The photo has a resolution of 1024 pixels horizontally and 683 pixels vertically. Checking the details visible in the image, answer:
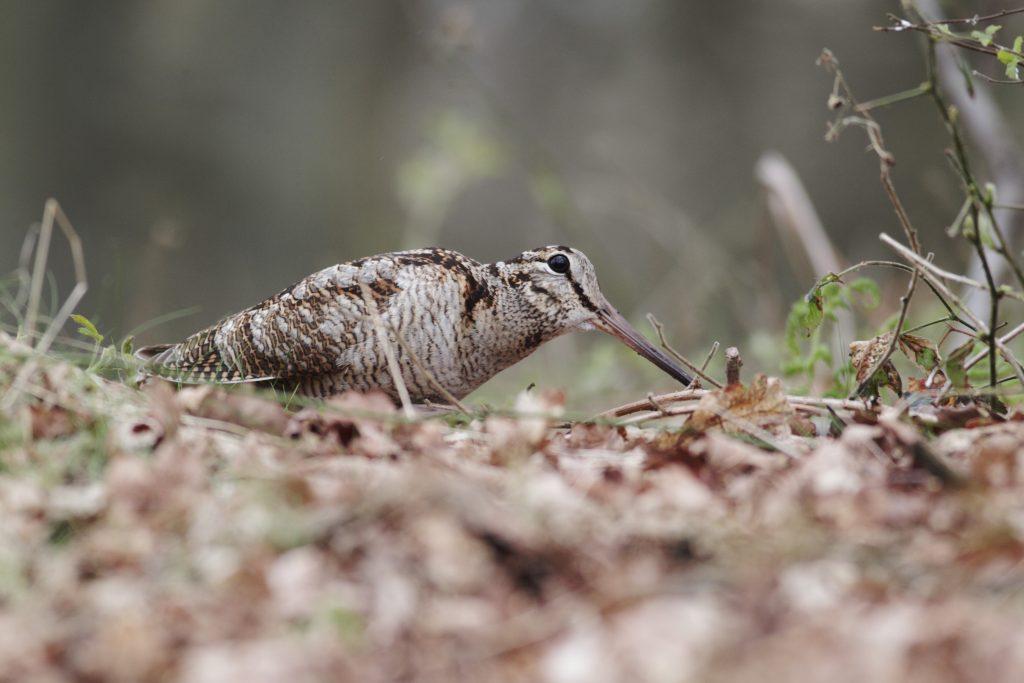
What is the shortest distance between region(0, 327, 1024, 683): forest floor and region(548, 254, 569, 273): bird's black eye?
4.66ft

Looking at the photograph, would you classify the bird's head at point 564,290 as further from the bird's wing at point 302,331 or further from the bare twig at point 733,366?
the bare twig at point 733,366

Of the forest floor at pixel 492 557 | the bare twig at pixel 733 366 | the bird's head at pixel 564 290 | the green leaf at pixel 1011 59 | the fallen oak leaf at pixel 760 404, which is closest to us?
the forest floor at pixel 492 557

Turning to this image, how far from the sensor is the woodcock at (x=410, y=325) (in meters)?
3.63

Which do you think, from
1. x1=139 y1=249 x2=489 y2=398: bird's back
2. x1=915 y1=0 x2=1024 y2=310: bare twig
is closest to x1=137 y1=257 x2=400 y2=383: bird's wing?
x1=139 y1=249 x2=489 y2=398: bird's back

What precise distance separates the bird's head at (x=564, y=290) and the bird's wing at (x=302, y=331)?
0.53 m

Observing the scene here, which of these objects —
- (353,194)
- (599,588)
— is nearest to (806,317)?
(599,588)

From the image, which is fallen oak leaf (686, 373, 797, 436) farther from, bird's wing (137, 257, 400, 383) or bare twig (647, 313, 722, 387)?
bird's wing (137, 257, 400, 383)

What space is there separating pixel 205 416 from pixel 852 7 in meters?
11.4

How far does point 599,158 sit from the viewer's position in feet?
37.2

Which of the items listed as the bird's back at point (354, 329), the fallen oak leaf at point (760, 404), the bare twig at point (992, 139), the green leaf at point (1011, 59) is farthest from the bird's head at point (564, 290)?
the bare twig at point (992, 139)

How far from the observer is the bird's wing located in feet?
11.9

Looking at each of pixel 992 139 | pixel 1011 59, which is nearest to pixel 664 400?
pixel 1011 59

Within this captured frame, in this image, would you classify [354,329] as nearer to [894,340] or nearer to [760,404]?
[760,404]

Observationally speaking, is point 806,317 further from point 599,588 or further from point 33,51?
point 33,51
